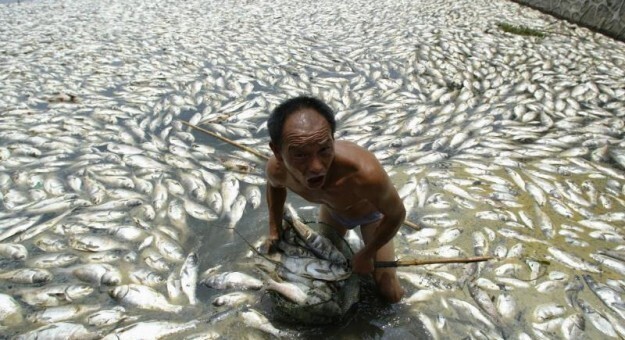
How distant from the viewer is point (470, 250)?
329cm

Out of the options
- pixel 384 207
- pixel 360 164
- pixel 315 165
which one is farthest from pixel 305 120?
pixel 384 207

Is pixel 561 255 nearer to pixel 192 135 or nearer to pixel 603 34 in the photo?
pixel 192 135

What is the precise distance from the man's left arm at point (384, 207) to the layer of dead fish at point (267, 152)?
0.68 m

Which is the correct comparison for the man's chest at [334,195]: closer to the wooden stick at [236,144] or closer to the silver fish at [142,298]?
the silver fish at [142,298]

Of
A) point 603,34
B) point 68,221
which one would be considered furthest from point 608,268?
point 603,34

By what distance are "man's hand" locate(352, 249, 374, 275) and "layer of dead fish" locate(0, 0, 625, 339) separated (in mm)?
553

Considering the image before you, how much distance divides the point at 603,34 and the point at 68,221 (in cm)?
982

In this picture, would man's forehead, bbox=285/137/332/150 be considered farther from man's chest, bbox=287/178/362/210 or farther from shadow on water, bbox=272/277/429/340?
shadow on water, bbox=272/277/429/340

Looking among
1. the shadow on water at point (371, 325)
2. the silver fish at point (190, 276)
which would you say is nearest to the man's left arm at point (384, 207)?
the shadow on water at point (371, 325)

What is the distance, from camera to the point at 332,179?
89.8 inches

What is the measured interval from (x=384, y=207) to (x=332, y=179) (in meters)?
0.30

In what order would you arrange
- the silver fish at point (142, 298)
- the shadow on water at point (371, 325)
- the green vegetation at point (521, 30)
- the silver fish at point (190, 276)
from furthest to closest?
the green vegetation at point (521, 30) < the silver fish at point (190, 276) < the silver fish at point (142, 298) < the shadow on water at point (371, 325)

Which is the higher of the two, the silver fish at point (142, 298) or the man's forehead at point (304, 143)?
the man's forehead at point (304, 143)

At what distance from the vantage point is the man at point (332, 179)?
195cm
